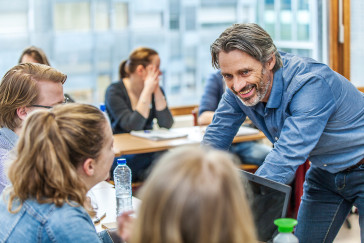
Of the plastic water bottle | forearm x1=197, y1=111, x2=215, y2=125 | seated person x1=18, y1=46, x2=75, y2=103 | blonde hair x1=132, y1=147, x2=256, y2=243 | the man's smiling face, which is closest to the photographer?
blonde hair x1=132, y1=147, x2=256, y2=243

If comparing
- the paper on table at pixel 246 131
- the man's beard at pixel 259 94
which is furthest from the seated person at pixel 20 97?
the paper on table at pixel 246 131

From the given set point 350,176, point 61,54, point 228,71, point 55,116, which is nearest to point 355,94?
point 350,176

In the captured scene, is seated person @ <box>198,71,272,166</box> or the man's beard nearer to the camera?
the man's beard

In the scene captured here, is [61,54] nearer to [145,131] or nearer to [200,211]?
[145,131]

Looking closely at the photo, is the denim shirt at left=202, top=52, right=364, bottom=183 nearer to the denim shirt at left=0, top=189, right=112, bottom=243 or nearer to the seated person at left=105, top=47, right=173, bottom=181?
the denim shirt at left=0, top=189, right=112, bottom=243

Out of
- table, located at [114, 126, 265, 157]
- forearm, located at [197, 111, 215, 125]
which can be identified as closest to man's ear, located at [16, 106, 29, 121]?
table, located at [114, 126, 265, 157]

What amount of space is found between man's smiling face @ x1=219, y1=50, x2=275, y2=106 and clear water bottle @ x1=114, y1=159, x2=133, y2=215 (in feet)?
2.06

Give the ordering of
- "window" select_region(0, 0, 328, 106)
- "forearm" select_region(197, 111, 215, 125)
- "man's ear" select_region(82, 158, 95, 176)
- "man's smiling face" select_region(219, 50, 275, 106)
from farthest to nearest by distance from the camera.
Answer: "window" select_region(0, 0, 328, 106)
"forearm" select_region(197, 111, 215, 125)
"man's smiling face" select_region(219, 50, 275, 106)
"man's ear" select_region(82, 158, 95, 176)

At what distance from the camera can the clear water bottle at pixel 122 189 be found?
221 centimetres

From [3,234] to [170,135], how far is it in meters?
2.53

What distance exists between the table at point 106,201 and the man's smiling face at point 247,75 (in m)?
0.59

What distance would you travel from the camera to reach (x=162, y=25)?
5.36 metres

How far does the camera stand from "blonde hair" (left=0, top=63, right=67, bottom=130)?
6.73ft

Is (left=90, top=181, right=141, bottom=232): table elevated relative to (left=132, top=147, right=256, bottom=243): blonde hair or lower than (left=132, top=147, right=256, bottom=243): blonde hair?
lower
